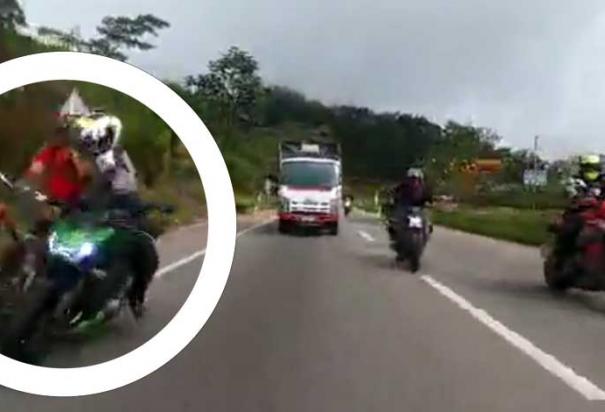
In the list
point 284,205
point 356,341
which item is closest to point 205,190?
point 284,205

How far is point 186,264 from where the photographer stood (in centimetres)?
445

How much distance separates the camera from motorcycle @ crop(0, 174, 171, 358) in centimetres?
456

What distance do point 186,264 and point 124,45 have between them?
970 millimetres

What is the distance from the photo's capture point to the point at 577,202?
385 inches

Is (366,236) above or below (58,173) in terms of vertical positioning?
below

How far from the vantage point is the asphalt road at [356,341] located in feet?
17.0

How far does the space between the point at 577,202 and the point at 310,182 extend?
2.24 metres

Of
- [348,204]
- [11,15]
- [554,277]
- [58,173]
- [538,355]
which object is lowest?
[538,355]

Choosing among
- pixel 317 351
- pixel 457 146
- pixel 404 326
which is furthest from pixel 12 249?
pixel 404 326

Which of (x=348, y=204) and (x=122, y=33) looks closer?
(x=122, y=33)

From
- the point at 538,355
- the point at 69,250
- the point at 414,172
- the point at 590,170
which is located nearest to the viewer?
the point at 69,250

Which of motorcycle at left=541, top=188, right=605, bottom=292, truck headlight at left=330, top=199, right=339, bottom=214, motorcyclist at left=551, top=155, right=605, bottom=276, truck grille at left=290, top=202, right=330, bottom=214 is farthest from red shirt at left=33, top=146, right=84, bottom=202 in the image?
motorcycle at left=541, top=188, right=605, bottom=292

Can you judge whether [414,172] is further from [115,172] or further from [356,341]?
[356,341]

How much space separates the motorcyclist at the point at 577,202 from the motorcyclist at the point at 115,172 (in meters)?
5.23
